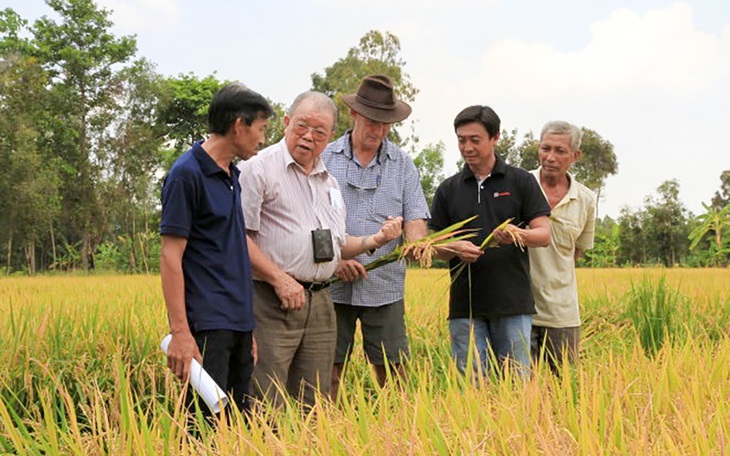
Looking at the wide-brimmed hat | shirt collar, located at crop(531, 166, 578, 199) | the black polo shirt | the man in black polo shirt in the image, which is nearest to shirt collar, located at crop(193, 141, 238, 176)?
the wide-brimmed hat

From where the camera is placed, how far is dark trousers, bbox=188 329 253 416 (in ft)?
8.53

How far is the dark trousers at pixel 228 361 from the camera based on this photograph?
260 cm

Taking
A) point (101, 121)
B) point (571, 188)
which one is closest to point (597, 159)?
point (101, 121)

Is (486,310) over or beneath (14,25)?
beneath

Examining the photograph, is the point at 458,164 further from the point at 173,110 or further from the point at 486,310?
the point at 486,310

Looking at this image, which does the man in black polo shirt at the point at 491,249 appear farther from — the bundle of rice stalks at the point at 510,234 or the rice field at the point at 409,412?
the rice field at the point at 409,412

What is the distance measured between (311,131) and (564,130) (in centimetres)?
130

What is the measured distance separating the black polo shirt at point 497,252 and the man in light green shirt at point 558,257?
19 centimetres

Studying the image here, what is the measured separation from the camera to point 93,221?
93.5 ft

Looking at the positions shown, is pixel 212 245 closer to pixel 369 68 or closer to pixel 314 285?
pixel 314 285

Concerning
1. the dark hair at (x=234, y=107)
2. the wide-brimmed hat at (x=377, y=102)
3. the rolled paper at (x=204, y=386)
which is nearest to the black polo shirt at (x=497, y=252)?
the wide-brimmed hat at (x=377, y=102)

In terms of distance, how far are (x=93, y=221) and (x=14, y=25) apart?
26.3ft

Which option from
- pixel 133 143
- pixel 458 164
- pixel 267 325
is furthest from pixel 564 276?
pixel 458 164

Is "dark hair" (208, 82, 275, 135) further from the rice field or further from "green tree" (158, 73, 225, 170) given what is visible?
"green tree" (158, 73, 225, 170)
